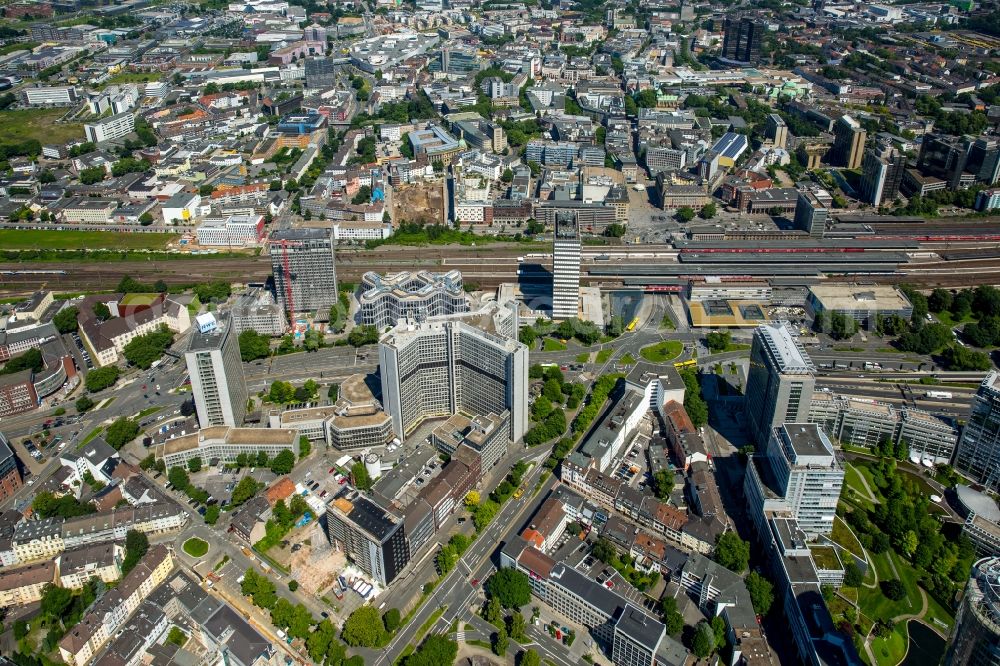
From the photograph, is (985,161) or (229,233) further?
(985,161)

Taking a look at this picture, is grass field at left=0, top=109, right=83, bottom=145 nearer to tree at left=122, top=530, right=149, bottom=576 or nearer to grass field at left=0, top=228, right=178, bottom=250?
grass field at left=0, top=228, right=178, bottom=250

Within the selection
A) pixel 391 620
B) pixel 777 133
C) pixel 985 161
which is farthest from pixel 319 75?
pixel 391 620

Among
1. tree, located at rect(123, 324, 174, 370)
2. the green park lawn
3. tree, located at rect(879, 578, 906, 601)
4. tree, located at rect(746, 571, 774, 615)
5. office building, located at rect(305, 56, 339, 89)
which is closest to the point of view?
tree, located at rect(746, 571, 774, 615)

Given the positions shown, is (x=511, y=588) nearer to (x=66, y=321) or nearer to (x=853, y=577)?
(x=853, y=577)

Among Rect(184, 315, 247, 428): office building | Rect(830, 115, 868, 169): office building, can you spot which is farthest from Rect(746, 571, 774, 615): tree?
Rect(830, 115, 868, 169): office building

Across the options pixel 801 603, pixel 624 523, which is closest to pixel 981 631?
pixel 801 603
